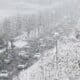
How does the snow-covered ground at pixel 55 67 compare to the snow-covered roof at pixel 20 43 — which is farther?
the snow-covered roof at pixel 20 43

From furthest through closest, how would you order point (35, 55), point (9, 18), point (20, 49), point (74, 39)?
1. point (9, 18)
2. point (74, 39)
3. point (20, 49)
4. point (35, 55)

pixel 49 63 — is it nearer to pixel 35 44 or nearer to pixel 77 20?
pixel 35 44

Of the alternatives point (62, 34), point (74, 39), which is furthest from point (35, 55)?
point (62, 34)

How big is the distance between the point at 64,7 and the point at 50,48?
2.20 metres

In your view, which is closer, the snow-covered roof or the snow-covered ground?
the snow-covered ground

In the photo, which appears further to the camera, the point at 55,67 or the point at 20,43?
the point at 20,43

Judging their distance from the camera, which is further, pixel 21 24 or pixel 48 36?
pixel 21 24

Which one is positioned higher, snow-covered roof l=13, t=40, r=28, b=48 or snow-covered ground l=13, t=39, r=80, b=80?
snow-covered roof l=13, t=40, r=28, b=48

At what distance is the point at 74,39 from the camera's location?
463 cm

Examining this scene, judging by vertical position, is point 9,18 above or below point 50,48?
above

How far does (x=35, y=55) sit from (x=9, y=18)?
1517 millimetres

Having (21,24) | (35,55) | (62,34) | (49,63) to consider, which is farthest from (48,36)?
(49,63)

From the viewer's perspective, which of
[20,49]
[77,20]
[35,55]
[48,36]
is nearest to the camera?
[35,55]

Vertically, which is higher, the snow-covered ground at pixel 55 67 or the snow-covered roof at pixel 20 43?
the snow-covered roof at pixel 20 43
